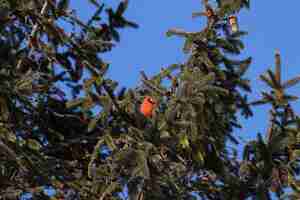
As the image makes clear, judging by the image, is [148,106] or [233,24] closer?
[148,106]

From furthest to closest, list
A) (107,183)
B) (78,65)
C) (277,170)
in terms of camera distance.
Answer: (78,65) < (277,170) < (107,183)

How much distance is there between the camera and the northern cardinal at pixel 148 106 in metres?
10.2

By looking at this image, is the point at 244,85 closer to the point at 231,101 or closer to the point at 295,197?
the point at 231,101

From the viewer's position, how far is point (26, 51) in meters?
11.8

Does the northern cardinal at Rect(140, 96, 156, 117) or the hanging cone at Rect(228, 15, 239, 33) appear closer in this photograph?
the northern cardinal at Rect(140, 96, 156, 117)

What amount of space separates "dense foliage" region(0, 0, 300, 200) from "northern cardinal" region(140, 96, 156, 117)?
4 cm

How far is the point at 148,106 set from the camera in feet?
33.9

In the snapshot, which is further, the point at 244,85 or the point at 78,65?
the point at 78,65

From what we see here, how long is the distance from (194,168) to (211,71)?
1382 millimetres

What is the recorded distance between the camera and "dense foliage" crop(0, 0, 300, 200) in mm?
9562

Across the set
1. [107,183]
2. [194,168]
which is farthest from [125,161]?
[194,168]

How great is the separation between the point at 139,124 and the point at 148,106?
67cm

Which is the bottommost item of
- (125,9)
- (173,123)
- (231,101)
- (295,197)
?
(295,197)

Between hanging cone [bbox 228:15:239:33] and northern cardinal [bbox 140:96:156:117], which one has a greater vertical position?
hanging cone [bbox 228:15:239:33]
